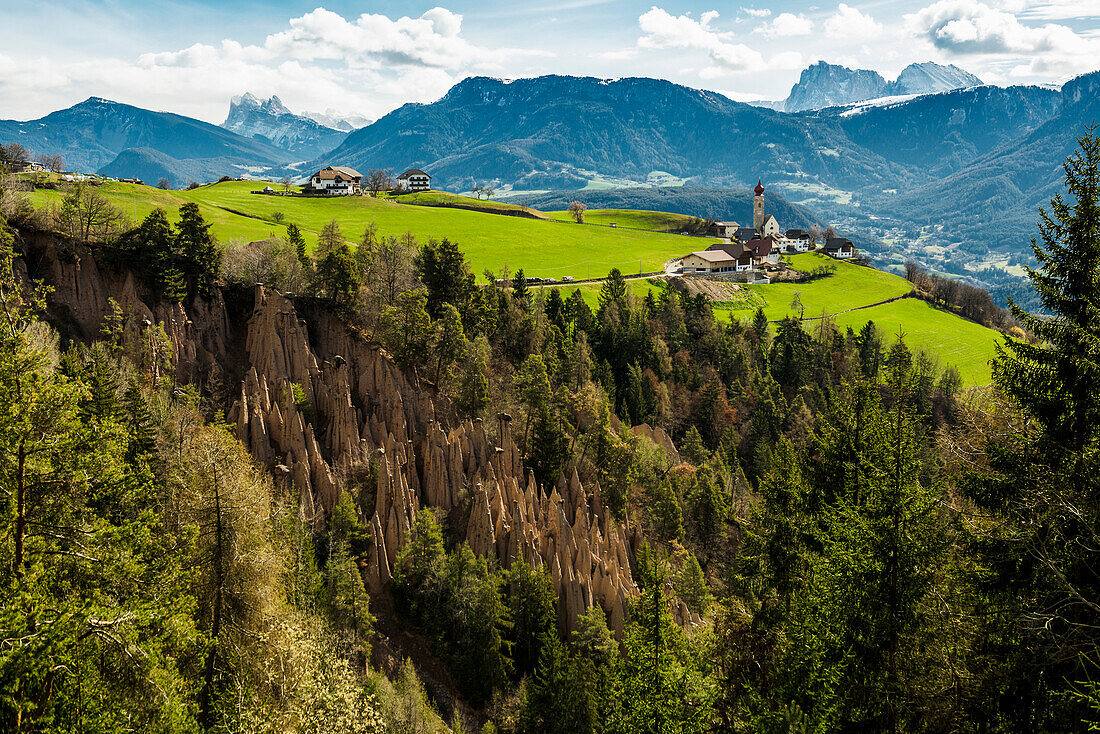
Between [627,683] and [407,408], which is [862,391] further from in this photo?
[407,408]

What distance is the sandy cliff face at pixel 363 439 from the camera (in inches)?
1625

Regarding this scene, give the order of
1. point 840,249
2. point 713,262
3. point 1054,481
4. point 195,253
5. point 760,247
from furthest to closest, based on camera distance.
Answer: point 840,249 → point 760,247 → point 713,262 → point 195,253 → point 1054,481

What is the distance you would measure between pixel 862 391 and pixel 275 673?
89.7ft

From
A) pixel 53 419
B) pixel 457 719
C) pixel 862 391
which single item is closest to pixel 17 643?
pixel 53 419

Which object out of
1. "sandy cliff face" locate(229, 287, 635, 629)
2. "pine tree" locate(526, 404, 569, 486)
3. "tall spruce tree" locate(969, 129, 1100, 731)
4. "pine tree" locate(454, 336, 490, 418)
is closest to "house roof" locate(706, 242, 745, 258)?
"pine tree" locate(526, 404, 569, 486)

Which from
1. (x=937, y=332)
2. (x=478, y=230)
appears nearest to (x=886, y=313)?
(x=937, y=332)

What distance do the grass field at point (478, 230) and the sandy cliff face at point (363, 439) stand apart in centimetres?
4226

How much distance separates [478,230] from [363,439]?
99499 millimetres

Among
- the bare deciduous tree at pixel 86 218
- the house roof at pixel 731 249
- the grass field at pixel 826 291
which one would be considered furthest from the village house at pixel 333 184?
the bare deciduous tree at pixel 86 218

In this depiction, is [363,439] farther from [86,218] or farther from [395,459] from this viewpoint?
[86,218]

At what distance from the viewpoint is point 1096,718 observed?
1408 centimetres

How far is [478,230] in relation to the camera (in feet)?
453

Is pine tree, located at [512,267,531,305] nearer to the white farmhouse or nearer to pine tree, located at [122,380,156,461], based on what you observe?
pine tree, located at [122,380,156,461]

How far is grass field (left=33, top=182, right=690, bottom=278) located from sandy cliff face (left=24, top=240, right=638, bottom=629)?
4226 cm
